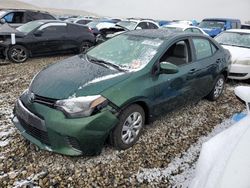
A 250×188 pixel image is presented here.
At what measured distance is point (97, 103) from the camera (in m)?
3.06

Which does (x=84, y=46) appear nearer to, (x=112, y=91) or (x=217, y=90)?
(x=217, y=90)

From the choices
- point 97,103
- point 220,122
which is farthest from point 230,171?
point 220,122

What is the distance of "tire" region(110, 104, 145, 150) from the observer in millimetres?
3341

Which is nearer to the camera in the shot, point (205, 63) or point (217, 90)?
point (205, 63)

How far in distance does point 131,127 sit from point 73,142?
875 mm

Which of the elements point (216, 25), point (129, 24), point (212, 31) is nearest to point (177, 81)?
point (129, 24)

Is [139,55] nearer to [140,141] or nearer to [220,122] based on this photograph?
[140,141]

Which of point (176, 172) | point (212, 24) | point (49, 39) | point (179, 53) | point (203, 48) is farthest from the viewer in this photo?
point (212, 24)

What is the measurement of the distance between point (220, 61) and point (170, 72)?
6.62 ft

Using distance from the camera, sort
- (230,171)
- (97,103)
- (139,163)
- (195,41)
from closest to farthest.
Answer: (230,171) → (97,103) → (139,163) → (195,41)

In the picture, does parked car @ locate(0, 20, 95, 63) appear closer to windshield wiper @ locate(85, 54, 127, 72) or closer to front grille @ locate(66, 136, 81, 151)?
windshield wiper @ locate(85, 54, 127, 72)

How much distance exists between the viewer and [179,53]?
4.38 metres

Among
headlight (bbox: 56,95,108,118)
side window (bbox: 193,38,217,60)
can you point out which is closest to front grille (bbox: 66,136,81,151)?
headlight (bbox: 56,95,108,118)

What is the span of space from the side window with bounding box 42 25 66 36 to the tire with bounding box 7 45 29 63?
1.02 metres
